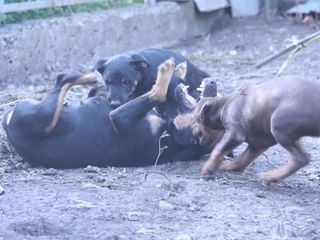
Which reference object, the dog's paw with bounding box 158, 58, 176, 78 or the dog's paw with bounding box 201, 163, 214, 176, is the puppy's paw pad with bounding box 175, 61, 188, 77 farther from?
the dog's paw with bounding box 201, 163, 214, 176

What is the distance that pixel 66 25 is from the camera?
11.8 meters

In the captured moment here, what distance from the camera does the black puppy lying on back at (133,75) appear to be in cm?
729

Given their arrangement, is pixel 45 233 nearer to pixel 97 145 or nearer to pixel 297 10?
pixel 97 145

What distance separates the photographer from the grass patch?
11.3 m

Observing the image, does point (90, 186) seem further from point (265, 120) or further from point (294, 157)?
point (294, 157)

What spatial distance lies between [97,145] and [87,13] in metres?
6.07

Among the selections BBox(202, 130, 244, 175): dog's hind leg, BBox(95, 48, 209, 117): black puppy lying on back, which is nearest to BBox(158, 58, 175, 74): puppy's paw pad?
BBox(95, 48, 209, 117): black puppy lying on back

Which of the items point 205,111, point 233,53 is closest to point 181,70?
point 205,111

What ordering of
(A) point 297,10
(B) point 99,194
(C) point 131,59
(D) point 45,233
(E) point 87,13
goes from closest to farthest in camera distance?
(D) point 45,233 < (B) point 99,194 < (C) point 131,59 < (E) point 87,13 < (A) point 297,10

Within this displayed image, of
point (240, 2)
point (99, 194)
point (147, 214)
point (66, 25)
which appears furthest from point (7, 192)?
point (240, 2)

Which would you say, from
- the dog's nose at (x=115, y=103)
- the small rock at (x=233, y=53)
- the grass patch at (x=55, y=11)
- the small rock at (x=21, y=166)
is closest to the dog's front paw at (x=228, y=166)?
the dog's nose at (x=115, y=103)

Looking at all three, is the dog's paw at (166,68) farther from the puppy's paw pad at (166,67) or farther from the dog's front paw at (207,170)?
the dog's front paw at (207,170)

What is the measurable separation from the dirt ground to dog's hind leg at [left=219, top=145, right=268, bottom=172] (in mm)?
67

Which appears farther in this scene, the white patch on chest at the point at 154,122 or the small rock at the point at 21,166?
the white patch on chest at the point at 154,122
